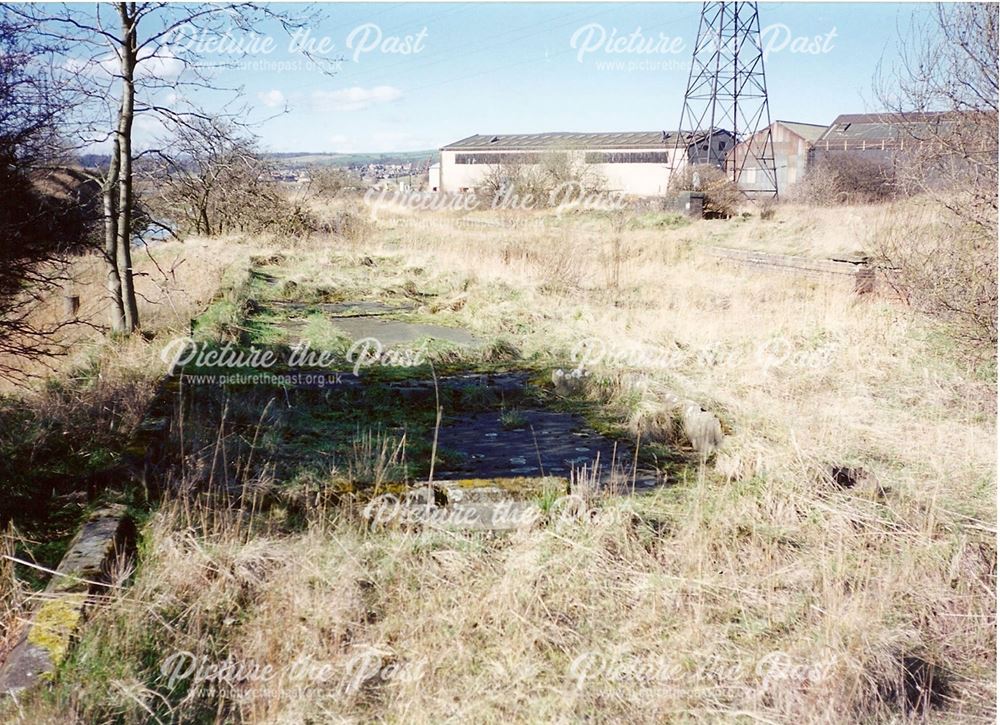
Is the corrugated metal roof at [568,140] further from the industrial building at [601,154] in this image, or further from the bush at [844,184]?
the bush at [844,184]

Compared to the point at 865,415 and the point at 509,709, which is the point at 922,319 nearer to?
the point at 865,415

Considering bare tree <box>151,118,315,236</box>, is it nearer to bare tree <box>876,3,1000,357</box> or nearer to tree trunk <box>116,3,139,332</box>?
tree trunk <box>116,3,139,332</box>

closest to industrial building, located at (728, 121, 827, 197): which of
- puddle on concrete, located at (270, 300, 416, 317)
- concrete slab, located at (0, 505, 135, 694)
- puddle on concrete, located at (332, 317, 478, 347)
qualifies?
puddle on concrete, located at (270, 300, 416, 317)

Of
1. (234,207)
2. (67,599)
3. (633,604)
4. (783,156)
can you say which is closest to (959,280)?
(633,604)

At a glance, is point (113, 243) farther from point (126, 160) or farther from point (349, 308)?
point (349, 308)

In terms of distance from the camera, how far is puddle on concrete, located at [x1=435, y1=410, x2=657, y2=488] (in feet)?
17.0

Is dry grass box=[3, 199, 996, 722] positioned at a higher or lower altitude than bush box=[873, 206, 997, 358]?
lower

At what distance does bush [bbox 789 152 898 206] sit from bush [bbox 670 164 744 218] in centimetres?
324

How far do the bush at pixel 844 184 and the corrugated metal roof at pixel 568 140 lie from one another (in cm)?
1869

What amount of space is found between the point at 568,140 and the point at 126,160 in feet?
151

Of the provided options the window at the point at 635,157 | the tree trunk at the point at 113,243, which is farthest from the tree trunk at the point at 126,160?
the window at the point at 635,157

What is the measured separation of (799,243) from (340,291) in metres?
11.1

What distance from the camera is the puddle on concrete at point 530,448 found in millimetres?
5176

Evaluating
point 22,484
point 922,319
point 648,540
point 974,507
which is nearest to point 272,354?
point 22,484
